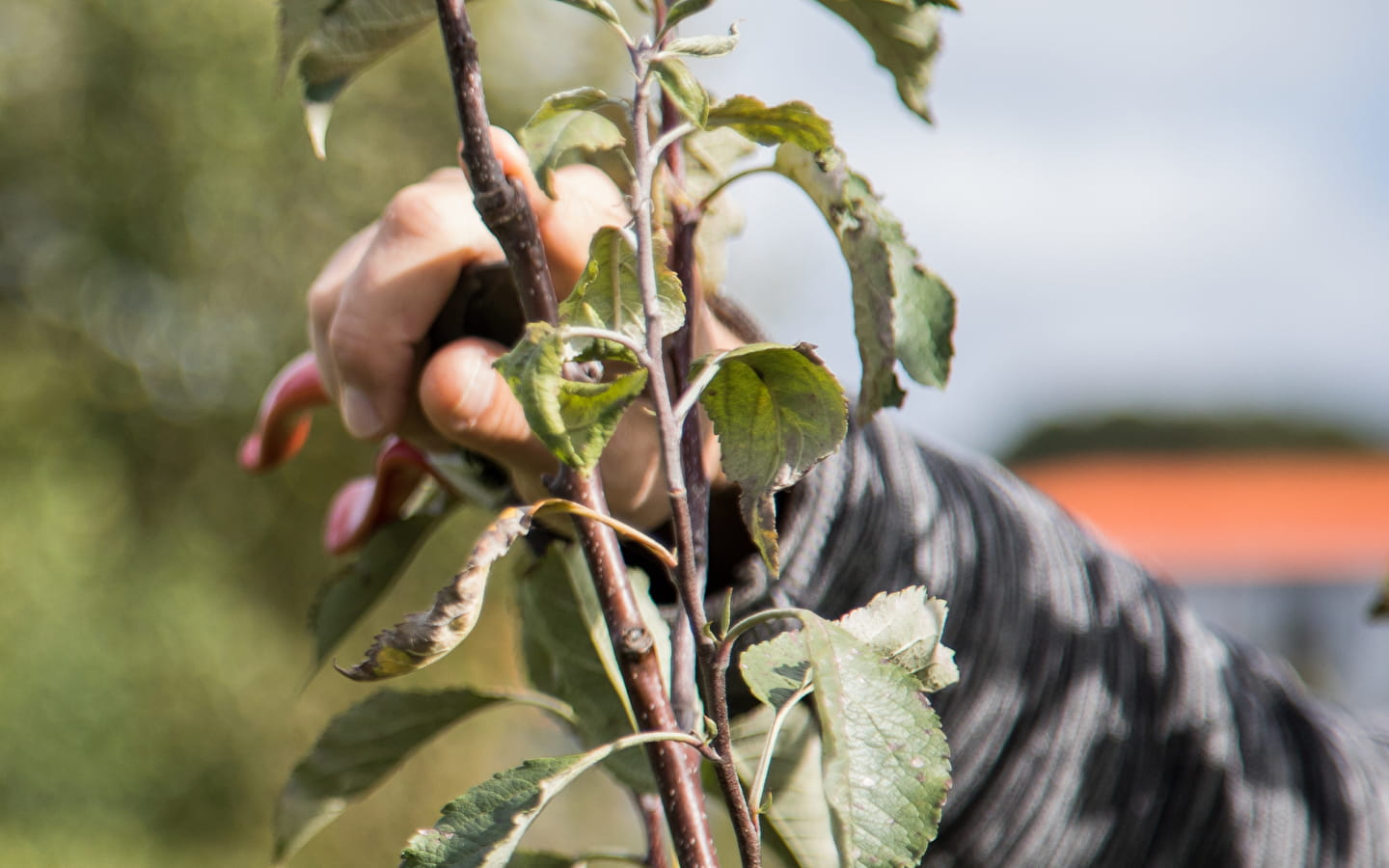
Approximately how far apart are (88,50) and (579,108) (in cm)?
370

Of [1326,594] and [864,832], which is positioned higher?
[864,832]

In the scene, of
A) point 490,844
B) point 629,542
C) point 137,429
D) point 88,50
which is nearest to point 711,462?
point 629,542

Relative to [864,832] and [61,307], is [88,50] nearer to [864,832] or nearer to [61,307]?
[61,307]

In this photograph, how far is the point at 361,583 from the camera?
0.46 metres

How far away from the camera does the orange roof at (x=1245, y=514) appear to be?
7.05m

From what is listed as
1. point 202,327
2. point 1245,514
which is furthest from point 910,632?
point 1245,514

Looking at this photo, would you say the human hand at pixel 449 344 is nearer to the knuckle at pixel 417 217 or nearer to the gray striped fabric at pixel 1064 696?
the knuckle at pixel 417 217

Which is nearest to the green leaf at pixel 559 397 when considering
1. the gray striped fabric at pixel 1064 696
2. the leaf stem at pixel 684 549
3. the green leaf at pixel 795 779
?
the leaf stem at pixel 684 549

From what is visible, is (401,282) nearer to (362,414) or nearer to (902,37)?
(362,414)

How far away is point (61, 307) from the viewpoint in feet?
11.0

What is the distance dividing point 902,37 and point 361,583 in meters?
0.30

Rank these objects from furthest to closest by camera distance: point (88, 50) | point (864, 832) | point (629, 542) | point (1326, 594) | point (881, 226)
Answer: point (1326, 594) → point (88, 50) → point (629, 542) → point (881, 226) → point (864, 832)

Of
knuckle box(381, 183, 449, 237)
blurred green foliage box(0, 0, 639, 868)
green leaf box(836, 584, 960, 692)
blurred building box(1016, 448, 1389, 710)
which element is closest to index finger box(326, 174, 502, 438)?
knuckle box(381, 183, 449, 237)

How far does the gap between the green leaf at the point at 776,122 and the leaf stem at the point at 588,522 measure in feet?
0.20
